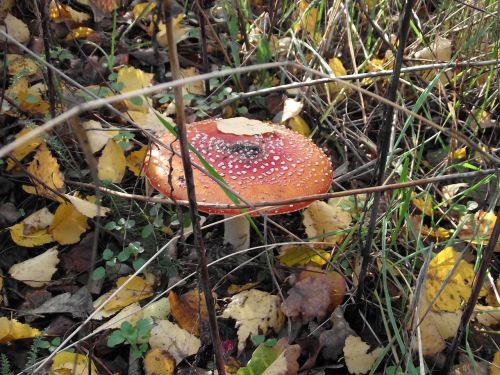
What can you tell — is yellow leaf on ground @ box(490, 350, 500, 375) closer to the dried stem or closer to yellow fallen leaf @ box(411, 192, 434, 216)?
yellow fallen leaf @ box(411, 192, 434, 216)

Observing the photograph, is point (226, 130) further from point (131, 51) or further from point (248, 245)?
point (131, 51)

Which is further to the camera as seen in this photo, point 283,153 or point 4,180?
point 4,180

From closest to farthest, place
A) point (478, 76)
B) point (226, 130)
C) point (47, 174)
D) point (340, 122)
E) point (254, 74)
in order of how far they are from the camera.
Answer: point (226, 130) < point (47, 174) < point (478, 76) < point (340, 122) < point (254, 74)

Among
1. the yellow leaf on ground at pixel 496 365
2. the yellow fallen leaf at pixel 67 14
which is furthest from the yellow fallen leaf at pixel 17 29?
the yellow leaf on ground at pixel 496 365

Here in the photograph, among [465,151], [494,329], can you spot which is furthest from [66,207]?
[465,151]

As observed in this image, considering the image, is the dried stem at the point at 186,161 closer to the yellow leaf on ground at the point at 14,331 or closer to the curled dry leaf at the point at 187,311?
the curled dry leaf at the point at 187,311

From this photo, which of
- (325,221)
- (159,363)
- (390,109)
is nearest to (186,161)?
(390,109)

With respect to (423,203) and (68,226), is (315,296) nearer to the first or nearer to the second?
(423,203)

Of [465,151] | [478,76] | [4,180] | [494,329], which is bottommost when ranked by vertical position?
[494,329]
